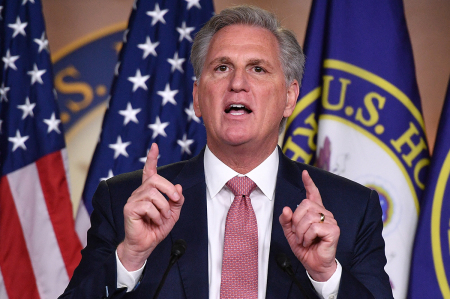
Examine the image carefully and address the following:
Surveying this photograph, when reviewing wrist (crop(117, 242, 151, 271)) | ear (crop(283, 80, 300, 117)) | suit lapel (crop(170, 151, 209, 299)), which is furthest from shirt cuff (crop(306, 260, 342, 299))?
ear (crop(283, 80, 300, 117))

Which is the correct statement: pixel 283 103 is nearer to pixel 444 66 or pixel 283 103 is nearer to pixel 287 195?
pixel 287 195

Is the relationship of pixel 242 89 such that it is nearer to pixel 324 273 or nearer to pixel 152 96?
pixel 324 273

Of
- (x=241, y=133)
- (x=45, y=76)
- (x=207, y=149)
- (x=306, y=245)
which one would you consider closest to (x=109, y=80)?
(x=45, y=76)

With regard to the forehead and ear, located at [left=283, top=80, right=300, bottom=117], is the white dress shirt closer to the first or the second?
ear, located at [left=283, top=80, right=300, bottom=117]

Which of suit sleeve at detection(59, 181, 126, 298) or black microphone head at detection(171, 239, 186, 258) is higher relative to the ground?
black microphone head at detection(171, 239, 186, 258)

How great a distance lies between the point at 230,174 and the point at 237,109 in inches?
9.8

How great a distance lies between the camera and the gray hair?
2158 mm

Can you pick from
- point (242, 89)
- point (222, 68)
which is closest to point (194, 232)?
point (242, 89)

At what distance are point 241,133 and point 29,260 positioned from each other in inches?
74.7

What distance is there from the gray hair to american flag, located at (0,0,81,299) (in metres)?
1.42

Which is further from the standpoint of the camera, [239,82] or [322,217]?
[239,82]

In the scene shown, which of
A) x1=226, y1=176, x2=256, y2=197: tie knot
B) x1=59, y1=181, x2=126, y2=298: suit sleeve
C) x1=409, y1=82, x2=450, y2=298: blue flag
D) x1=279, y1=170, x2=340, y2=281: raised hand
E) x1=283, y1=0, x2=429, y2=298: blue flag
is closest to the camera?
x1=279, y1=170, x2=340, y2=281: raised hand

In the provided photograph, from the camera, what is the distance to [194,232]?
182 cm

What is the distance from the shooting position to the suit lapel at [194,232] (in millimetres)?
1722
